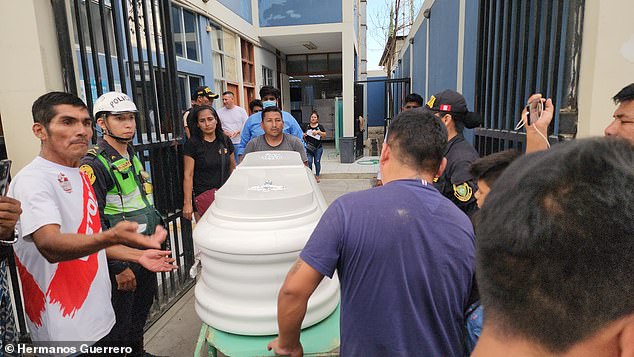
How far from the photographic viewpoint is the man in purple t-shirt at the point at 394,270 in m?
1.16

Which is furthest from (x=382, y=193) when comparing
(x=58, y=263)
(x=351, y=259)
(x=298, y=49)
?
(x=298, y=49)

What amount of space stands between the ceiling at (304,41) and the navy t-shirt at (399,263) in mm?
10137

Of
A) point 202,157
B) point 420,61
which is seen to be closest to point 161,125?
point 202,157

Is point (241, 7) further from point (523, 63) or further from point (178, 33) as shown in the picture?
point (523, 63)

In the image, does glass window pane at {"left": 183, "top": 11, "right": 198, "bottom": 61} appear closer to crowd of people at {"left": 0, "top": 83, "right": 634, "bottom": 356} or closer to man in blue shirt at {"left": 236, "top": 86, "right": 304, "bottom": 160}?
man in blue shirt at {"left": 236, "top": 86, "right": 304, "bottom": 160}

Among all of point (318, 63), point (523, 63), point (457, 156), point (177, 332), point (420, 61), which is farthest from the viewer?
point (318, 63)

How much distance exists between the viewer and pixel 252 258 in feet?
4.68

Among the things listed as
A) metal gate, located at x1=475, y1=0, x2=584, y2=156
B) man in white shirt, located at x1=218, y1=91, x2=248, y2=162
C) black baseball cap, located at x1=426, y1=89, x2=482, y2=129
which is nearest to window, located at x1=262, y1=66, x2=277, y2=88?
man in white shirt, located at x1=218, y1=91, x2=248, y2=162

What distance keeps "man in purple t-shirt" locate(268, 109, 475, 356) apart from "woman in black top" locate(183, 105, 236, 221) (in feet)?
7.82

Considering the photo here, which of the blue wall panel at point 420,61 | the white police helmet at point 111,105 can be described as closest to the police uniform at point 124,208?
the white police helmet at point 111,105

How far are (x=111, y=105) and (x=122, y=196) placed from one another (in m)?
0.59

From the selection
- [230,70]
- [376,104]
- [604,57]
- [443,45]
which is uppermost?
[230,70]

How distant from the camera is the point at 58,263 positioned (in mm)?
1569

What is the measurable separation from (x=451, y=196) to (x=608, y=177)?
1.67 m
